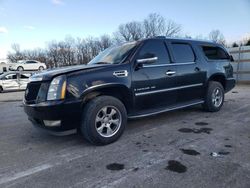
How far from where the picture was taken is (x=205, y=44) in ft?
18.7

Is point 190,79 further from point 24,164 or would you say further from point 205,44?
point 24,164

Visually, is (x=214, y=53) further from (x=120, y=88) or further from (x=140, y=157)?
(x=140, y=157)

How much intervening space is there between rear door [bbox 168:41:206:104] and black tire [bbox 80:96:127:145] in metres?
1.54

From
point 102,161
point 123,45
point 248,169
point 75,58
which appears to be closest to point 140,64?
point 123,45

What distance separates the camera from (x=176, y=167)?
2893 millimetres

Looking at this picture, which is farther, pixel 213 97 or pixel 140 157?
pixel 213 97

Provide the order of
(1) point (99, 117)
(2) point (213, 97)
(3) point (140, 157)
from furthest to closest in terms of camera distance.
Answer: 1. (2) point (213, 97)
2. (1) point (99, 117)
3. (3) point (140, 157)

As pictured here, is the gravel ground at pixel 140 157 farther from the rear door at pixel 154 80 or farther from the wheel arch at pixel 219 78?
the wheel arch at pixel 219 78

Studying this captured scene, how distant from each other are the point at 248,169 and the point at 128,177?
1473mm

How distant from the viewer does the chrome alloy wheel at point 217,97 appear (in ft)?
19.0

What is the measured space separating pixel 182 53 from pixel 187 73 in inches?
18.0

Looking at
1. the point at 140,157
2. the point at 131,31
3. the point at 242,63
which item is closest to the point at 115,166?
the point at 140,157

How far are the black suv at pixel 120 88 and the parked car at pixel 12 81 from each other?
549 inches

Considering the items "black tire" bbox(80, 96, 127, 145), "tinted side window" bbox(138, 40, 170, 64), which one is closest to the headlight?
"black tire" bbox(80, 96, 127, 145)
